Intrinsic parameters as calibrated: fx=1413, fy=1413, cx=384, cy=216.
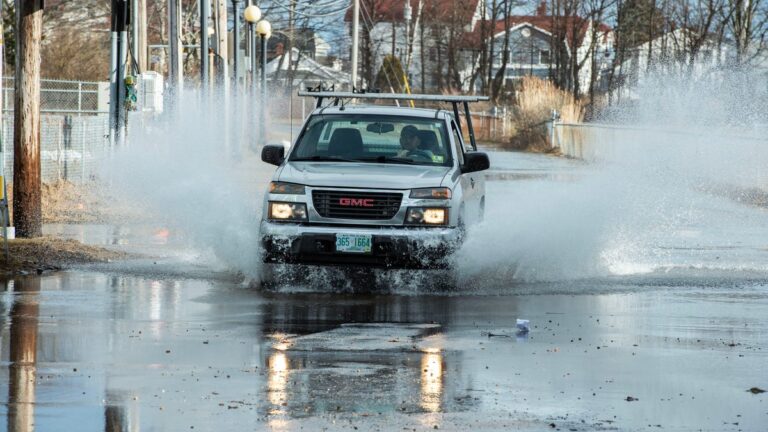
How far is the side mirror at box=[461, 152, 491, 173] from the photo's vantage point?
13.4 m

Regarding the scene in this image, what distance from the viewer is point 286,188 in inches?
497

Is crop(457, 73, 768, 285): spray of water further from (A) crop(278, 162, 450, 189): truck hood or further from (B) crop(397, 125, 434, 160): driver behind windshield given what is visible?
(B) crop(397, 125, 434, 160): driver behind windshield

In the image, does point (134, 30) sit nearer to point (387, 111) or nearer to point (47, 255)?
point (47, 255)

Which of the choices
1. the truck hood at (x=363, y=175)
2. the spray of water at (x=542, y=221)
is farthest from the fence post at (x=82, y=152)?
the truck hood at (x=363, y=175)

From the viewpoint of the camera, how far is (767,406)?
7570 millimetres

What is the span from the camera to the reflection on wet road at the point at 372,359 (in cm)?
721

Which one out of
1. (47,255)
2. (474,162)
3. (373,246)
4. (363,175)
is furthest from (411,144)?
(47,255)

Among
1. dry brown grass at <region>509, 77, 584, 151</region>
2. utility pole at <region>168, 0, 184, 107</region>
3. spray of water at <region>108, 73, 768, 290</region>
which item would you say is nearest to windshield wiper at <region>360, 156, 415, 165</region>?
spray of water at <region>108, 73, 768, 290</region>

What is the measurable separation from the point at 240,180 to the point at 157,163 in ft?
38.5

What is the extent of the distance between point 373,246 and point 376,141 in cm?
167

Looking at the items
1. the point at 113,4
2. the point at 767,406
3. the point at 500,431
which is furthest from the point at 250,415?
the point at 113,4

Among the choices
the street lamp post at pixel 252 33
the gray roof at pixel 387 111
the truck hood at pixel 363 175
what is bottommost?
the truck hood at pixel 363 175

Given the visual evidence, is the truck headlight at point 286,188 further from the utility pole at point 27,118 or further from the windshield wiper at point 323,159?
the utility pole at point 27,118

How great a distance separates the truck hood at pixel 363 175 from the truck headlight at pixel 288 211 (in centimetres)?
22
